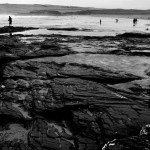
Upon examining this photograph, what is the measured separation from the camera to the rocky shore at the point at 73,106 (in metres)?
4.59

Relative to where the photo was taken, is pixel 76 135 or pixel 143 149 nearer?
pixel 143 149

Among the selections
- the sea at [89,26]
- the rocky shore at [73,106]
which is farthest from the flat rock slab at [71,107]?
the sea at [89,26]

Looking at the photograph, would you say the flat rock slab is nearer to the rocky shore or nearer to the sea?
the rocky shore

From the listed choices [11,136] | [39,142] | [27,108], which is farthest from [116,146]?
[27,108]

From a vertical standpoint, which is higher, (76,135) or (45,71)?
(45,71)

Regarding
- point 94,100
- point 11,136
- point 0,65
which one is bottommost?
point 11,136

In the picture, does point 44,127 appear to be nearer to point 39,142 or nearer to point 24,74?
point 39,142

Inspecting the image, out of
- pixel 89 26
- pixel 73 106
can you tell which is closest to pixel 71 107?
pixel 73 106

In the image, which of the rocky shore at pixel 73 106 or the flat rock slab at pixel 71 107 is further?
the flat rock slab at pixel 71 107

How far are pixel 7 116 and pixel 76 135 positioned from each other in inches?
75.5

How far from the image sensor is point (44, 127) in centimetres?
512

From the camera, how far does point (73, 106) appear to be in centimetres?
596

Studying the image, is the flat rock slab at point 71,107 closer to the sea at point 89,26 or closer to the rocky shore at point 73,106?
the rocky shore at point 73,106

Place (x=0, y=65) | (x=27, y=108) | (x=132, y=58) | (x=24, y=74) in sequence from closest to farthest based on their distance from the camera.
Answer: (x=27, y=108) < (x=24, y=74) < (x=0, y=65) < (x=132, y=58)
